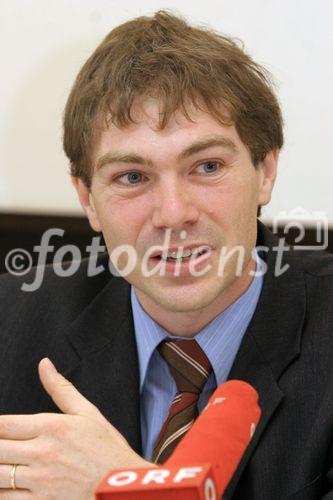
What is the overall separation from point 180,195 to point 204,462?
760 millimetres

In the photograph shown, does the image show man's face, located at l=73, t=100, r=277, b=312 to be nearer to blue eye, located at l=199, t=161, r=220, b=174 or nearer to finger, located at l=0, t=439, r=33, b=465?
blue eye, located at l=199, t=161, r=220, b=174

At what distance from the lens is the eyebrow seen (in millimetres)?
1616

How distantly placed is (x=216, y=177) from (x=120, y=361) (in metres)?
0.41

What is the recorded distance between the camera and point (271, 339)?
1707 millimetres

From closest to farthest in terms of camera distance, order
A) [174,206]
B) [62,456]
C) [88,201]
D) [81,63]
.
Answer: [62,456] < [174,206] < [88,201] < [81,63]

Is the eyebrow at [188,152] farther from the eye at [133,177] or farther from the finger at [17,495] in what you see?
the finger at [17,495]

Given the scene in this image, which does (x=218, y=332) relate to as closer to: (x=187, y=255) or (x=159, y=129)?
(x=187, y=255)

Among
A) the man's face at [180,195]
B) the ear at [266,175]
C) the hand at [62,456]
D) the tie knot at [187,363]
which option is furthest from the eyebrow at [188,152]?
the hand at [62,456]

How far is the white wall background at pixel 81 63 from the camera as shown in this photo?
7.16 ft

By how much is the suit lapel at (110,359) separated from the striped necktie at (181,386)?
0.24 ft

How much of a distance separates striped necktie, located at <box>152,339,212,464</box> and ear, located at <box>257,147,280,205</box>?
1.07 ft

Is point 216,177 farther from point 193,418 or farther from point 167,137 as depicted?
point 193,418

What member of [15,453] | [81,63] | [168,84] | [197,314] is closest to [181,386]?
[197,314]

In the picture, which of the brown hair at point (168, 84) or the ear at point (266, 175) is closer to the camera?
the brown hair at point (168, 84)
